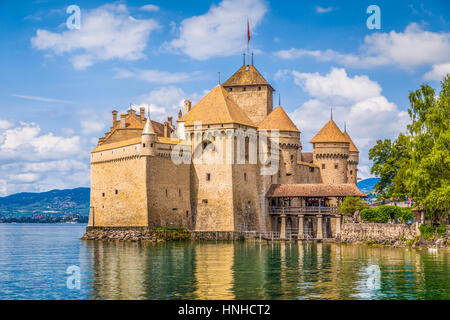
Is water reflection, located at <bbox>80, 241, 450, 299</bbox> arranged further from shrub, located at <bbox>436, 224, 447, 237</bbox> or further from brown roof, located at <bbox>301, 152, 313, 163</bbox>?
brown roof, located at <bbox>301, 152, 313, 163</bbox>

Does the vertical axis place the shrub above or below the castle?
below

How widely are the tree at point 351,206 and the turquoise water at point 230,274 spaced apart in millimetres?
10417

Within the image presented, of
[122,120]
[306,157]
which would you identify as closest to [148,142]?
[122,120]

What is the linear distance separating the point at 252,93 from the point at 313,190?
15714 mm

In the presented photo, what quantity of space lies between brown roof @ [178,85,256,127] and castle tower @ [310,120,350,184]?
14.0 metres

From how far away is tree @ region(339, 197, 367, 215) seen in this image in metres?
59.2

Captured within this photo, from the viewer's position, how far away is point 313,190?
209 ft

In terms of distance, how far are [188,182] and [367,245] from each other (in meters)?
18.0

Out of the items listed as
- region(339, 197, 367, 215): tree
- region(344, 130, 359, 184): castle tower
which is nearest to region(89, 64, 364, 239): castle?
region(339, 197, 367, 215): tree

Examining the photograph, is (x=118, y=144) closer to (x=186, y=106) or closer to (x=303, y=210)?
(x=186, y=106)

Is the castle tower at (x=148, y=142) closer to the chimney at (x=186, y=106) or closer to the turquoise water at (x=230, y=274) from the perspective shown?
the turquoise water at (x=230, y=274)

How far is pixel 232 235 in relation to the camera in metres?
59.8
